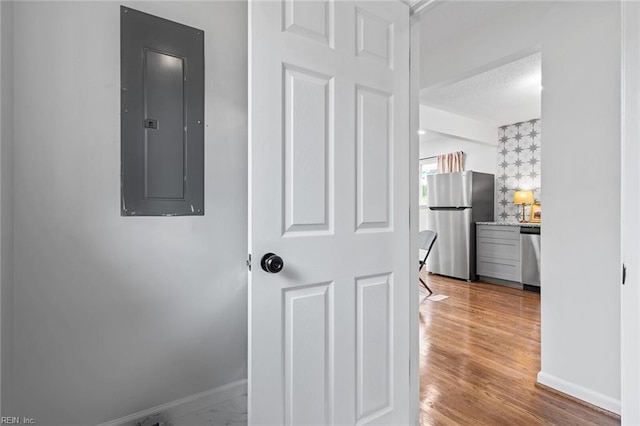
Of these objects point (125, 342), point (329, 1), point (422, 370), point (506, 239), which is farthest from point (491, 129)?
point (125, 342)

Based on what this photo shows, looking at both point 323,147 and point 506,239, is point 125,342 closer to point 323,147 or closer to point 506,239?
point 323,147

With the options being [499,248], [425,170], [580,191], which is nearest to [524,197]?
[499,248]

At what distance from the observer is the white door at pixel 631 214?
97cm

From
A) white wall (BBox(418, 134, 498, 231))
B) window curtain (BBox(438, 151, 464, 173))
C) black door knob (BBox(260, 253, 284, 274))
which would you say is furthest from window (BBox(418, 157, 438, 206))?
black door knob (BBox(260, 253, 284, 274))

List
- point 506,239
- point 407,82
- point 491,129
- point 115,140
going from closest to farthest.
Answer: point 115,140, point 407,82, point 506,239, point 491,129

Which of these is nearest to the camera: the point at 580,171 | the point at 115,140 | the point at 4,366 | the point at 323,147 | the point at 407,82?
the point at 4,366

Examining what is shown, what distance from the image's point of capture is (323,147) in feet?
4.06

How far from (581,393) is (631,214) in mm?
1426

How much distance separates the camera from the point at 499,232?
4820mm

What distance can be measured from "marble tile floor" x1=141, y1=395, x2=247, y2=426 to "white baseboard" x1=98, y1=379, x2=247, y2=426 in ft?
0.05

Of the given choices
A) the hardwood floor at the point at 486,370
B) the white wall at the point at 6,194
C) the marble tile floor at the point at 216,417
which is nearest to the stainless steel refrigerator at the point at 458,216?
the hardwood floor at the point at 486,370

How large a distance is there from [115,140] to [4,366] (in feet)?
2.94

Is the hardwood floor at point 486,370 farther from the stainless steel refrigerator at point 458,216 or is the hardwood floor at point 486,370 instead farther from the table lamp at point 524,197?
the table lamp at point 524,197

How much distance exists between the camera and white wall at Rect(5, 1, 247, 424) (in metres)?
1.22
